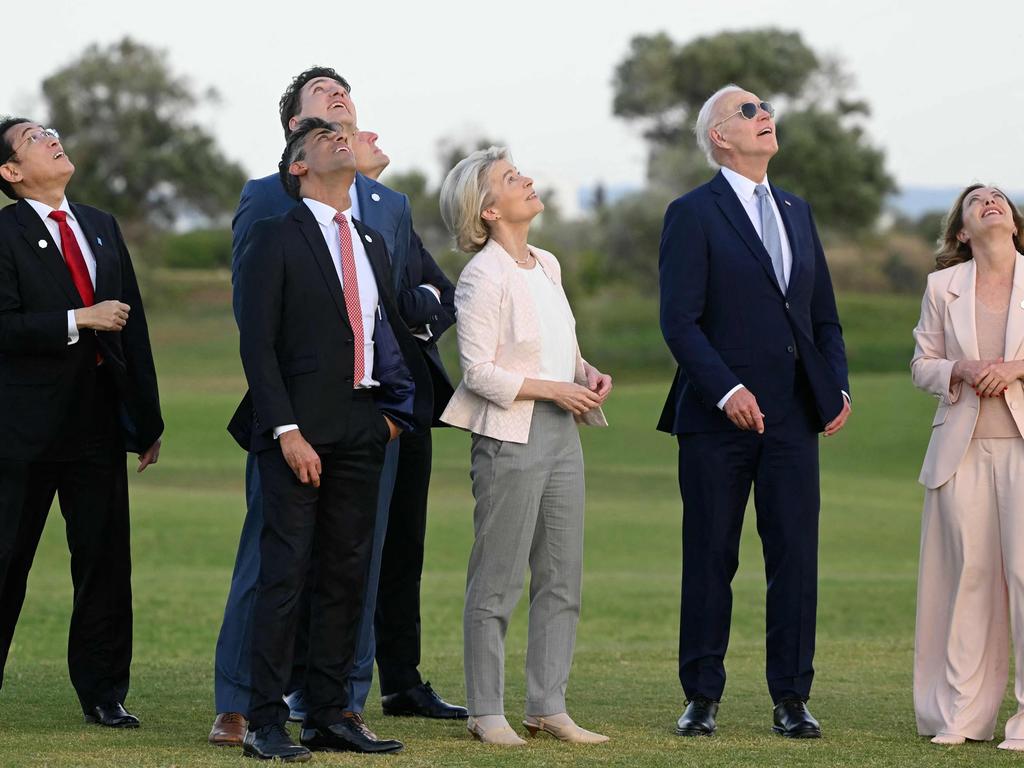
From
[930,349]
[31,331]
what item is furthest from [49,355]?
[930,349]

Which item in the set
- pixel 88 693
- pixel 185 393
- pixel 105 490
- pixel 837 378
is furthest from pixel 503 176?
pixel 185 393

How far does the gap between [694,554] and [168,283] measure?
54.2 metres

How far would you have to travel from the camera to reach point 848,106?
65375 millimetres

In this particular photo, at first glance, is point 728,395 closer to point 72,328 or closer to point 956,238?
point 956,238

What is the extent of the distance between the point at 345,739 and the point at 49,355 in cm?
196

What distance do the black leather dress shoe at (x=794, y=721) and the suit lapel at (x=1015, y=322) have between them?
162 centimetres

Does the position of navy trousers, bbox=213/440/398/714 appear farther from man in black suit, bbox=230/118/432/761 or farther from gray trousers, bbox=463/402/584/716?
gray trousers, bbox=463/402/584/716

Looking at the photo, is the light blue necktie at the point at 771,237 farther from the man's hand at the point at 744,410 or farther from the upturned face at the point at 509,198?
the upturned face at the point at 509,198

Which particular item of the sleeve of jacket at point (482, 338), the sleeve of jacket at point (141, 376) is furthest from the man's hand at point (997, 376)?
the sleeve of jacket at point (141, 376)

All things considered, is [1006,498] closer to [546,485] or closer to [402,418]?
[546,485]

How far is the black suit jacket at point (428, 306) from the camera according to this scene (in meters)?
6.29

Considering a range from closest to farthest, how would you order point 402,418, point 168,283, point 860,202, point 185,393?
point 402,418, point 185,393, point 168,283, point 860,202

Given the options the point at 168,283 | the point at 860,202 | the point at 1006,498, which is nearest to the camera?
the point at 1006,498

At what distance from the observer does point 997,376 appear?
20.1 ft
